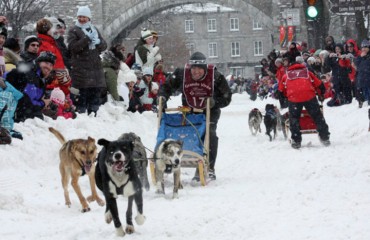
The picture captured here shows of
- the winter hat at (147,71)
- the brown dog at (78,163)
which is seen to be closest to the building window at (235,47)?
the winter hat at (147,71)

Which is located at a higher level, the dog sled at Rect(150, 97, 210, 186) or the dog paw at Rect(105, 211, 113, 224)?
the dog sled at Rect(150, 97, 210, 186)

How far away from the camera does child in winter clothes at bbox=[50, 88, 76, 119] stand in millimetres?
10102

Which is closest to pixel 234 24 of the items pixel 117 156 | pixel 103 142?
pixel 103 142

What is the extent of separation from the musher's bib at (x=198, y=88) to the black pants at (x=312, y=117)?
10.1 feet

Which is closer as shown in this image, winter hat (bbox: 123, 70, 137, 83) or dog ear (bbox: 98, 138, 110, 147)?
dog ear (bbox: 98, 138, 110, 147)

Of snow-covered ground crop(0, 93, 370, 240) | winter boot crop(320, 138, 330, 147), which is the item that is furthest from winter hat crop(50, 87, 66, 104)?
winter boot crop(320, 138, 330, 147)

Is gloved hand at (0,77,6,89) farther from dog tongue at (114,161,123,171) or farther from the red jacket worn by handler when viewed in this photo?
the red jacket worn by handler

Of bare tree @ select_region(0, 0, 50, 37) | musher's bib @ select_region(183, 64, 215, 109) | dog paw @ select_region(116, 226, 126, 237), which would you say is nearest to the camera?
dog paw @ select_region(116, 226, 126, 237)

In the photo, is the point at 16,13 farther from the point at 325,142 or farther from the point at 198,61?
the point at 198,61

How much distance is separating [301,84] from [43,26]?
4.42 metres

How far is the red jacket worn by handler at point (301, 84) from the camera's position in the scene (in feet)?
37.2

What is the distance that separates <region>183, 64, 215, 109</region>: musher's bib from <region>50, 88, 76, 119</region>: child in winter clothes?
7.54 feet

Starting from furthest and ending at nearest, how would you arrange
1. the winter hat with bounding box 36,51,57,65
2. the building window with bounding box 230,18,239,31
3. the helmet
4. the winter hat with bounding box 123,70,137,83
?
the building window with bounding box 230,18,239,31
the winter hat with bounding box 123,70,137,83
the winter hat with bounding box 36,51,57,65
the helmet

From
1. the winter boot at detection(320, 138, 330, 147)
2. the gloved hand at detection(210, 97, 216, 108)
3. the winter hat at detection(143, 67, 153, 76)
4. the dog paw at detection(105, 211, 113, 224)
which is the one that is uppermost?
the winter hat at detection(143, 67, 153, 76)
